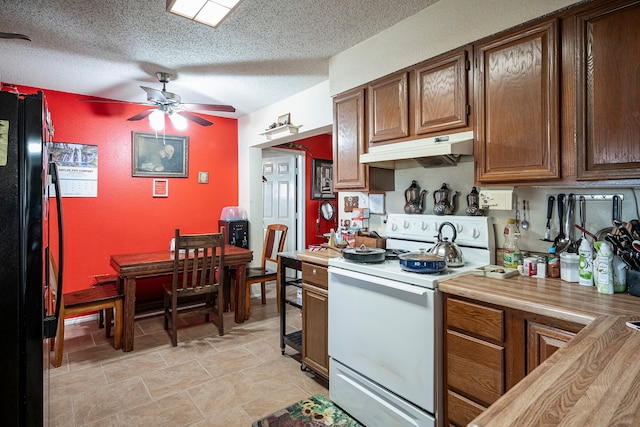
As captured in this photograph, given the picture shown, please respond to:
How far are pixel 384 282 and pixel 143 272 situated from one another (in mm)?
2240

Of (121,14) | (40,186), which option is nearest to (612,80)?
(40,186)

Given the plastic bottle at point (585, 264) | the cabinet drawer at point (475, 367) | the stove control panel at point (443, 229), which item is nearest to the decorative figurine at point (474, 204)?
the stove control panel at point (443, 229)

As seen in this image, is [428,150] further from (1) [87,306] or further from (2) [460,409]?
(1) [87,306]

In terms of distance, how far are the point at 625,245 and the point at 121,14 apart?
299 cm

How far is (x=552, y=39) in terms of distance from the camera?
1.56 m

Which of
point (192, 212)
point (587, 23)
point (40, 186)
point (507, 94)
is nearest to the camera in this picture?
point (40, 186)

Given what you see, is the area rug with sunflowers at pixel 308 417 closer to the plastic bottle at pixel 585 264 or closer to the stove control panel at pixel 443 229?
the stove control panel at pixel 443 229

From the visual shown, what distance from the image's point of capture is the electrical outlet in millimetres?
1873

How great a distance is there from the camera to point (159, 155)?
407 centimetres

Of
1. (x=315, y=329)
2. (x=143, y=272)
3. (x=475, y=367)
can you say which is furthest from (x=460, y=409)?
(x=143, y=272)

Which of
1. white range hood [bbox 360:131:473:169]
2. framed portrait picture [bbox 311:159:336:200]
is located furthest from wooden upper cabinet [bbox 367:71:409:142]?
framed portrait picture [bbox 311:159:336:200]

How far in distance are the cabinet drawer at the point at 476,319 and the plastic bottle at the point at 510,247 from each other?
0.53 meters

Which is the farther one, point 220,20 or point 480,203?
point 220,20

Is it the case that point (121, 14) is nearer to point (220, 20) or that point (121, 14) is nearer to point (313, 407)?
point (220, 20)
